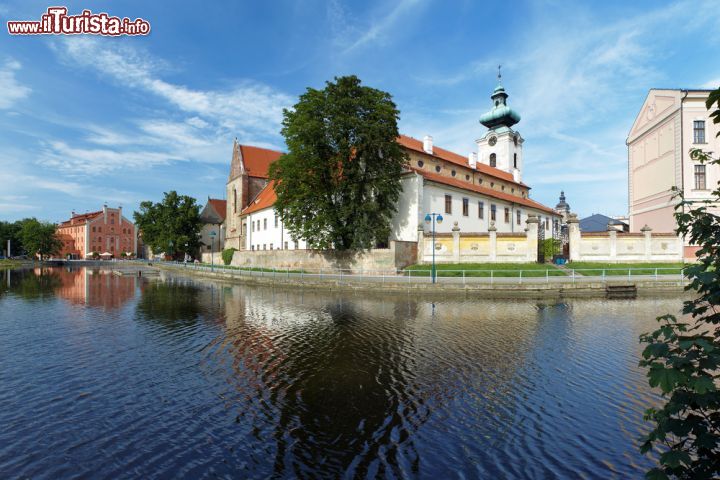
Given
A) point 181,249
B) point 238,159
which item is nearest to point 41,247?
point 181,249

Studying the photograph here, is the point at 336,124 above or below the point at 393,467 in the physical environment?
above

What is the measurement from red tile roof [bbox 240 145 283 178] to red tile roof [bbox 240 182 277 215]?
12.4 ft

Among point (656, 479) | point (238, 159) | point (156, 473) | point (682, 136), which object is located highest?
point (238, 159)

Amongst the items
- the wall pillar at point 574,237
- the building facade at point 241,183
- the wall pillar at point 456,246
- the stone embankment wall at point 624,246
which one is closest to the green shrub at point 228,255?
the building facade at point 241,183

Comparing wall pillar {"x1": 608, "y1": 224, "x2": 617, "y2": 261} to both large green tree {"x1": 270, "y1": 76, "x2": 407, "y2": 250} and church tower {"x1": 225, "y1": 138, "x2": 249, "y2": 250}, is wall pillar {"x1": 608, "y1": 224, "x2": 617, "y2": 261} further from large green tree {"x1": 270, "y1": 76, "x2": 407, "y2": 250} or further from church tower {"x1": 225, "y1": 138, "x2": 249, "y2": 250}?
church tower {"x1": 225, "y1": 138, "x2": 249, "y2": 250}

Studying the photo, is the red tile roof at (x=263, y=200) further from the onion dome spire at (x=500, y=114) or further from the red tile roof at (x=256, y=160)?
the onion dome spire at (x=500, y=114)

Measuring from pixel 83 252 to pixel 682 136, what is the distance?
128 metres

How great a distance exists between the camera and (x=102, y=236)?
10562 cm

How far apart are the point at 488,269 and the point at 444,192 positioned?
12468mm

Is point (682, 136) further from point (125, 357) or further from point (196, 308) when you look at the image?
point (125, 357)

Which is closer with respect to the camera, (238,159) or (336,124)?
(336,124)

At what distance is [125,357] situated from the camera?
1147 centimetres

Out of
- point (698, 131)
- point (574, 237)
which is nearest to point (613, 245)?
point (574, 237)

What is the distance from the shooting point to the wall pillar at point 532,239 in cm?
3356
